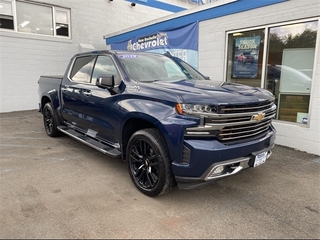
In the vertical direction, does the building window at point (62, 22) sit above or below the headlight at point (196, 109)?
above

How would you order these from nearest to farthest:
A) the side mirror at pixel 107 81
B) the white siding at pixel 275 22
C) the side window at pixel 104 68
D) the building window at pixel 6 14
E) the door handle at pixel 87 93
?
1. the side mirror at pixel 107 81
2. the side window at pixel 104 68
3. the door handle at pixel 87 93
4. the white siding at pixel 275 22
5. the building window at pixel 6 14

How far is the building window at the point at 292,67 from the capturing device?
5043 mm

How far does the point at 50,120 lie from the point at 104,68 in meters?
2.70

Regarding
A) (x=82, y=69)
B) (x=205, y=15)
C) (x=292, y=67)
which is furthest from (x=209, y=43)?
(x=82, y=69)

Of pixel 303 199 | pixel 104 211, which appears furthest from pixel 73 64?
pixel 303 199

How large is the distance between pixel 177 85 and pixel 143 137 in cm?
81

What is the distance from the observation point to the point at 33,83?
10.5 meters

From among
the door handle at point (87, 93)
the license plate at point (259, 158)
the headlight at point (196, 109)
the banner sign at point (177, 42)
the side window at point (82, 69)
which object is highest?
the banner sign at point (177, 42)

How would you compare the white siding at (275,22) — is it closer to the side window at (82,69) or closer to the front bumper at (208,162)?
the front bumper at (208,162)

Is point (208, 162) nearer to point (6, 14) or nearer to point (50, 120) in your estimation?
point (50, 120)

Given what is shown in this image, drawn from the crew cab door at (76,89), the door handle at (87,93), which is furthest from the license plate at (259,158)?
the crew cab door at (76,89)

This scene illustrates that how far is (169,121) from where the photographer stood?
2.81 meters

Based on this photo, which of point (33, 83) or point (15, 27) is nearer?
point (15, 27)

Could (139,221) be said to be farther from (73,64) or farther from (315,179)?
(73,64)
